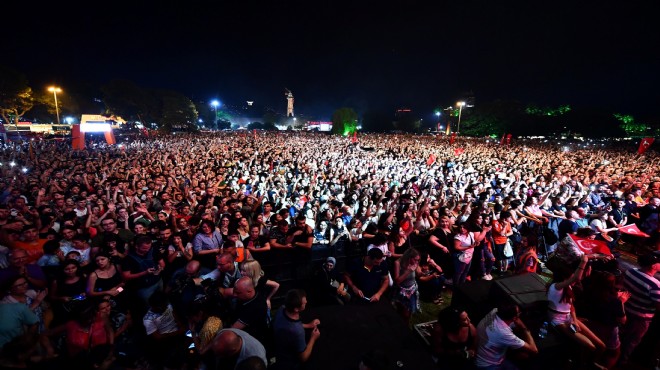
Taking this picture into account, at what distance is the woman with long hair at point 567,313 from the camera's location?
9.57ft

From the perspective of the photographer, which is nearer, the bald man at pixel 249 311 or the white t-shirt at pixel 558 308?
the bald man at pixel 249 311

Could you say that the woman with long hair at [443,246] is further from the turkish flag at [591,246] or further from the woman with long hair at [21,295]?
the woman with long hair at [21,295]

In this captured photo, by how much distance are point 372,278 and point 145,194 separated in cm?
657

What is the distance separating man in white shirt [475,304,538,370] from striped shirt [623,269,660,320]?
1864mm

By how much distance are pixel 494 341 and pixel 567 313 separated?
1.05m

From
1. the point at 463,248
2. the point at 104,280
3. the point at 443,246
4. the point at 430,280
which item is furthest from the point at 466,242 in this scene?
the point at 104,280

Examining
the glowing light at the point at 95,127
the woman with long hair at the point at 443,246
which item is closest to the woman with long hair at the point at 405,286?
the woman with long hair at the point at 443,246

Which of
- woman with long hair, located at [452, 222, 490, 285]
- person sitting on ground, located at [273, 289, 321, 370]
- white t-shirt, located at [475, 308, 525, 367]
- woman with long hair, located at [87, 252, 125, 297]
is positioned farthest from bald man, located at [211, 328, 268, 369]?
woman with long hair, located at [452, 222, 490, 285]

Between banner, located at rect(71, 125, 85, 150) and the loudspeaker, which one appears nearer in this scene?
the loudspeaker

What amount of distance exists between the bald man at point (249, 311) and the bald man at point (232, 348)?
1.29 ft

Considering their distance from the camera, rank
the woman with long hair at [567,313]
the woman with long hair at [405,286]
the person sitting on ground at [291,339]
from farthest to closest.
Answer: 1. the woman with long hair at [405,286]
2. the woman with long hair at [567,313]
3. the person sitting on ground at [291,339]

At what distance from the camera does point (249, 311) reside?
2.81 meters

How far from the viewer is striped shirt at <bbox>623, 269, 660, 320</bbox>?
10.9 feet

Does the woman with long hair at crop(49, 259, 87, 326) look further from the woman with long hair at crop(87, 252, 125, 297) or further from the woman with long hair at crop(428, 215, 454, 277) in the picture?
the woman with long hair at crop(428, 215, 454, 277)
